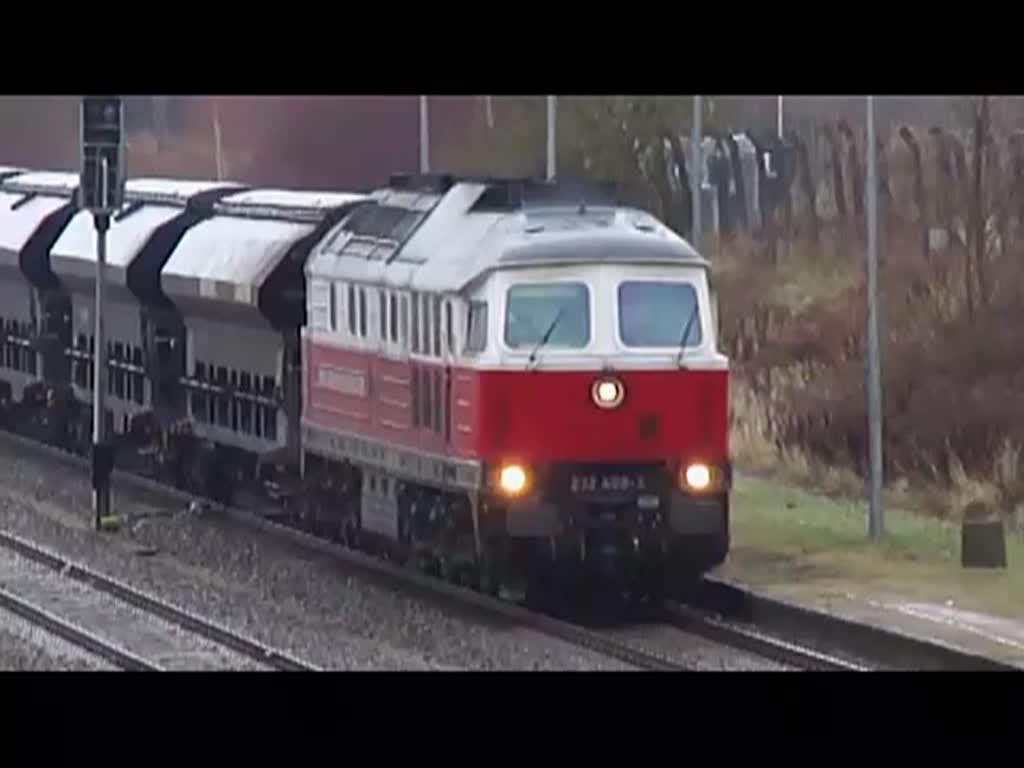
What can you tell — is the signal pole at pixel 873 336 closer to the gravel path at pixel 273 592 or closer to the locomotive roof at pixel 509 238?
the locomotive roof at pixel 509 238

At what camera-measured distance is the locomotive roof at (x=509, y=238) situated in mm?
17344

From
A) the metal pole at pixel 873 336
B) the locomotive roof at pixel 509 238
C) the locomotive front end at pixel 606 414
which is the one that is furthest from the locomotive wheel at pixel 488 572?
the metal pole at pixel 873 336

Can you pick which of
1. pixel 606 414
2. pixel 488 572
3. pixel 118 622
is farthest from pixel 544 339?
pixel 118 622

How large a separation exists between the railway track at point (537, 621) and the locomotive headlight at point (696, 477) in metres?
0.94

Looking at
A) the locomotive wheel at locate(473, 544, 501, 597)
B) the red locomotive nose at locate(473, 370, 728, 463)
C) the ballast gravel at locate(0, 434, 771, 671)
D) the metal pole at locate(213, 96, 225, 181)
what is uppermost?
the metal pole at locate(213, 96, 225, 181)

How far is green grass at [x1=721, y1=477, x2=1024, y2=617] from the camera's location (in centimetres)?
1764

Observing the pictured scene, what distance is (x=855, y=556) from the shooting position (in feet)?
63.9

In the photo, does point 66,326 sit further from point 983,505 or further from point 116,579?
point 983,505

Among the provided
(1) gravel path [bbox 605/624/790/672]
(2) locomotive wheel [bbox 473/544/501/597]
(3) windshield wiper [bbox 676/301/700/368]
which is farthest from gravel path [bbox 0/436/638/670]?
(3) windshield wiper [bbox 676/301/700/368]

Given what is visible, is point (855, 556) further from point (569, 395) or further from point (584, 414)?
point (569, 395)

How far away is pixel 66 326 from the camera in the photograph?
3059 centimetres

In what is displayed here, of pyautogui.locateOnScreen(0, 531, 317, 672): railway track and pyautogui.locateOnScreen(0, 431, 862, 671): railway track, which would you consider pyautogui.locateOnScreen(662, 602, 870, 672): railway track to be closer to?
pyautogui.locateOnScreen(0, 431, 862, 671): railway track

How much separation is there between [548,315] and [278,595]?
11.6 feet

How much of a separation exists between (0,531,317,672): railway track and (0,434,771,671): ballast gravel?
10.4 inches
